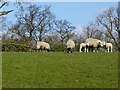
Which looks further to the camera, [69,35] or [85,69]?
[69,35]

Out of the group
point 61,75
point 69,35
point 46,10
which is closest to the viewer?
point 61,75

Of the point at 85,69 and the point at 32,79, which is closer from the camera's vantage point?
the point at 32,79

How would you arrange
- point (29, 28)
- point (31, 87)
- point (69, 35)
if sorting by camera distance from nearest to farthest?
point (31, 87), point (29, 28), point (69, 35)

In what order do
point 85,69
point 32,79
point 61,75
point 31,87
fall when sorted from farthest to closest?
1. point 85,69
2. point 61,75
3. point 32,79
4. point 31,87

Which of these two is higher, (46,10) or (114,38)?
(46,10)

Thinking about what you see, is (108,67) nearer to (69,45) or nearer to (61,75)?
(61,75)

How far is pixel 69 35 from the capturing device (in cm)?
7869

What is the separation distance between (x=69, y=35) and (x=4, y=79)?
61953mm

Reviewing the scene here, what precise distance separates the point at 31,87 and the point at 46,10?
194 feet

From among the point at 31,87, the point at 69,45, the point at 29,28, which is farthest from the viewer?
the point at 29,28

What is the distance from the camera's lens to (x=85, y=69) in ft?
66.2

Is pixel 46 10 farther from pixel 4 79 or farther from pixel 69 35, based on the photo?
pixel 4 79

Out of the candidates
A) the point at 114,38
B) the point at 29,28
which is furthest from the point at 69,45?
the point at 114,38

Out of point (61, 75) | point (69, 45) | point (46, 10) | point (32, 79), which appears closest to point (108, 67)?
point (61, 75)
